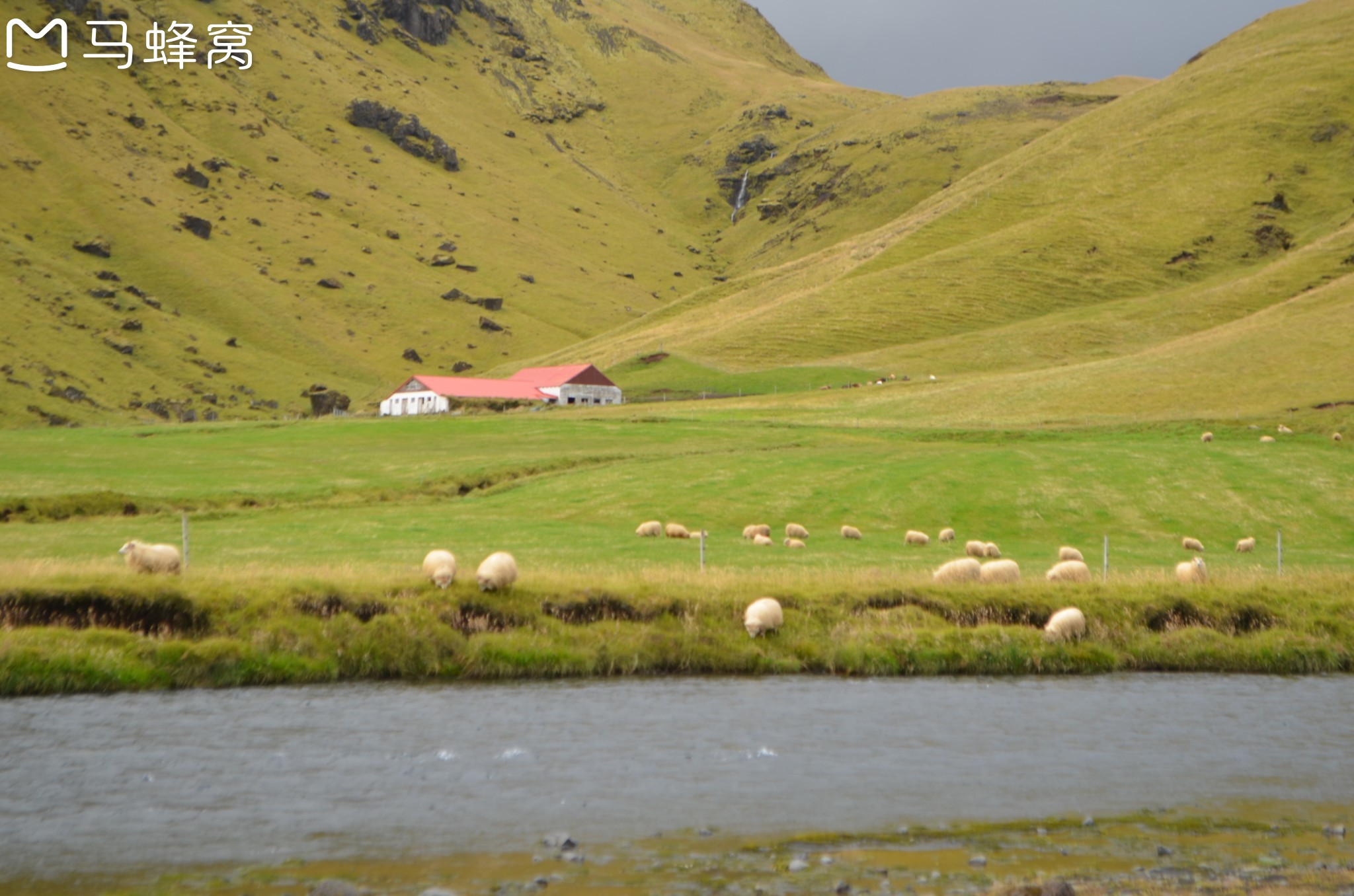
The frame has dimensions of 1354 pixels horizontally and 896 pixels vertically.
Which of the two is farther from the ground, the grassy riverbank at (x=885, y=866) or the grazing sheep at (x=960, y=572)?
the grazing sheep at (x=960, y=572)

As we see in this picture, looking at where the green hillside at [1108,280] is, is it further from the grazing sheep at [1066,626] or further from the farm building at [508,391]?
the grazing sheep at [1066,626]

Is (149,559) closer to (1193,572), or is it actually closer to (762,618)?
(762,618)

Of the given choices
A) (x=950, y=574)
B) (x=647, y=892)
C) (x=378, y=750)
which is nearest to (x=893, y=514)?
(x=950, y=574)

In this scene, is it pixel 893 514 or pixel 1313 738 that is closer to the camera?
pixel 1313 738

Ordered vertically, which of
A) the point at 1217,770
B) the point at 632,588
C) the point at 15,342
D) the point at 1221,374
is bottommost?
Answer: the point at 1217,770

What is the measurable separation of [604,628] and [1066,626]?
947 centimetres

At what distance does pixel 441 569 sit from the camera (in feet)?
79.7

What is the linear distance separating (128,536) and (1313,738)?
1316 inches

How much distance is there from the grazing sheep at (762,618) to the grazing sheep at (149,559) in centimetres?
1175

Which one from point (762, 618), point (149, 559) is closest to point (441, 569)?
point (149, 559)

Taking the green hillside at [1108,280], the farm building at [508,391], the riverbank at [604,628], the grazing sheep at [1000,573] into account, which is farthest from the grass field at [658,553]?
the farm building at [508,391]

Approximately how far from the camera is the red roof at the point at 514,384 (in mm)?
144625

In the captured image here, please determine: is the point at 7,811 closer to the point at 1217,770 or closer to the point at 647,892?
the point at 647,892

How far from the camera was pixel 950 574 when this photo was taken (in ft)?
92.6
